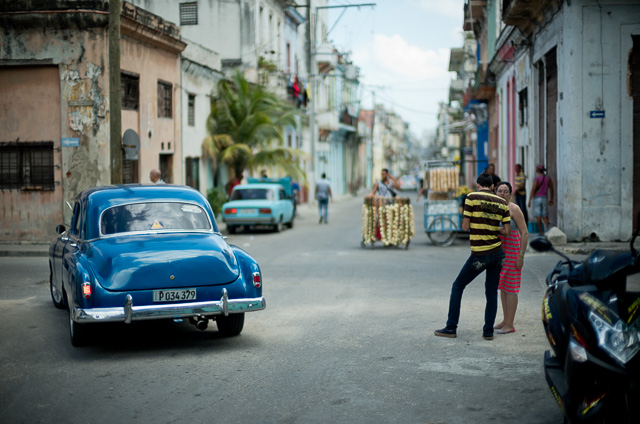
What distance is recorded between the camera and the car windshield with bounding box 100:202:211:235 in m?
9.03

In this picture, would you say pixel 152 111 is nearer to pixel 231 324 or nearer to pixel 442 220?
pixel 442 220

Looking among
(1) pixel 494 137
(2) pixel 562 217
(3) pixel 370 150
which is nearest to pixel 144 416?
(2) pixel 562 217

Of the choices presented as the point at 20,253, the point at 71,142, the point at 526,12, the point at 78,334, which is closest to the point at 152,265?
the point at 78,334

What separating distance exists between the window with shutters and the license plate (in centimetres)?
1794

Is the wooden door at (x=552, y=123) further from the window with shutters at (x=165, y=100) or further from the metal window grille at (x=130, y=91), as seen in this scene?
the window with shutters at (x=165, y=100)

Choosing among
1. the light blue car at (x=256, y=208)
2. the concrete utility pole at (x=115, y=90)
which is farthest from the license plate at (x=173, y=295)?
the light blue car at (x=256, y=208)

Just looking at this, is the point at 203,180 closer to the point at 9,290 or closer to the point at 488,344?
the point at 9,290

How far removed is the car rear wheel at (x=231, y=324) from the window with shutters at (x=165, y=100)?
56.4 feet

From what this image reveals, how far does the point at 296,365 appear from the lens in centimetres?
767

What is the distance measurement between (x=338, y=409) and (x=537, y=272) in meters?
9.38

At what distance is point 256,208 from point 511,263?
656 inches

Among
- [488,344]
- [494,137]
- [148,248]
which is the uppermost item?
[494,137]

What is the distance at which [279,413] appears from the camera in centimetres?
607

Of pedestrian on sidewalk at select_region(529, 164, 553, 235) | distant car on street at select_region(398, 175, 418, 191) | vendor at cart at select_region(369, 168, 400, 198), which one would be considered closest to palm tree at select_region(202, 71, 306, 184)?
vendor at cart at select_region(369, 168, 400, 198)
